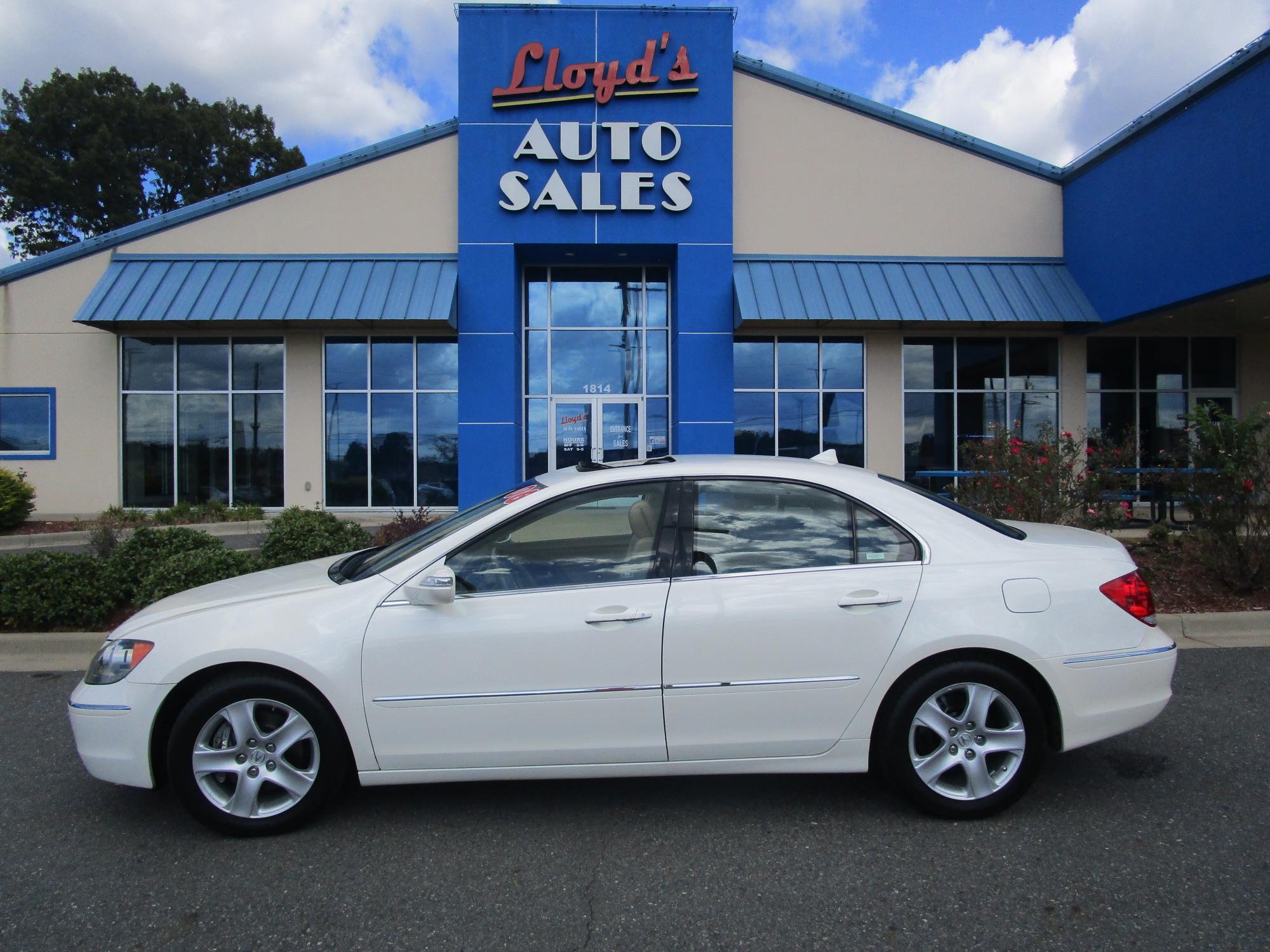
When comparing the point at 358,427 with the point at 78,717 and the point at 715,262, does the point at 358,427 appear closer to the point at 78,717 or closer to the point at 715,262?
the point at 715,262

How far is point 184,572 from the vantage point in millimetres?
6535

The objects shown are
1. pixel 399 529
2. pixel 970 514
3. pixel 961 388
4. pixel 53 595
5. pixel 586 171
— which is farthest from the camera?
pixel 961 388

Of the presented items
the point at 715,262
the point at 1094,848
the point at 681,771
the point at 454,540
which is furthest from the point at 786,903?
the point at 715,262

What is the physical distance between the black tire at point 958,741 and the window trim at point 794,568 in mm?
510

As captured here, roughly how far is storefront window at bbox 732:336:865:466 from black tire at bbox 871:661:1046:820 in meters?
11.5

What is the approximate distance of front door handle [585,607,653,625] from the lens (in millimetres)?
3254

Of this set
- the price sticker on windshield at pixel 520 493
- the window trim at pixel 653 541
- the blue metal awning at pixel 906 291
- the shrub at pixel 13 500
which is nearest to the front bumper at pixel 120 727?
the window trim at pixel 653 541

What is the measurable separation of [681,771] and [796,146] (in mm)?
13655

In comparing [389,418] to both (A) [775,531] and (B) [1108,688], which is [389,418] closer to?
(A) [775,531]

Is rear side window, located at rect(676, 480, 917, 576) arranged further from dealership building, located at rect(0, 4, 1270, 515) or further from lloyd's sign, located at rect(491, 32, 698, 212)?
lloyd's sign, located at rect(491, 32, 698, 212)

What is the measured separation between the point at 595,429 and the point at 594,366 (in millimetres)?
1241

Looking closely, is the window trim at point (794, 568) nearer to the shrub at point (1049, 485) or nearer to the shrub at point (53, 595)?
the shrub at point (1049, 485)

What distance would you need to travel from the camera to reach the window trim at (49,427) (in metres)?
14.2

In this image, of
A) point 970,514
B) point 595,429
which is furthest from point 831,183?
point 970,514
